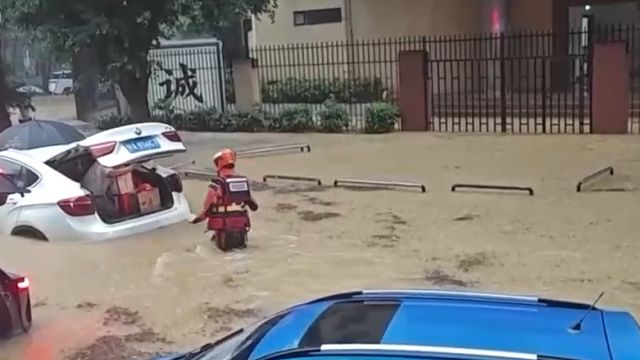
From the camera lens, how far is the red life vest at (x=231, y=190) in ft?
28.5

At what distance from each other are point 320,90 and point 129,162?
1570 cm

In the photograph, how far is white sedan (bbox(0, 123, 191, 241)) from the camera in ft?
29.4

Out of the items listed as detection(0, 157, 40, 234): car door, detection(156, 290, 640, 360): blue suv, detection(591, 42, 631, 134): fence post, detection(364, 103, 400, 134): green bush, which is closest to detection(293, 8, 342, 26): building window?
detection(364, 103, 400, 134): green bush

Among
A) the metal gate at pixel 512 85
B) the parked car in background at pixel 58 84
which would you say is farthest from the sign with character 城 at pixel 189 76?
the parked car in background at pixel 58 84

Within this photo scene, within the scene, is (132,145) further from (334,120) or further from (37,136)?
(334,120)

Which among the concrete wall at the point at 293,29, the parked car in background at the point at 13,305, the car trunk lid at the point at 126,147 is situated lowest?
the parked car in background at the point at 13,305

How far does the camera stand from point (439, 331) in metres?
2.53

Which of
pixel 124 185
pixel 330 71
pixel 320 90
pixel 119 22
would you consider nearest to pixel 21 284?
pixel 124 185

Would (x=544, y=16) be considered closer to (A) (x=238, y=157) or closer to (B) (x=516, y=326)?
(A) (x=238, y=157)

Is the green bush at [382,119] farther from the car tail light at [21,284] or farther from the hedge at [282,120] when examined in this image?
the car tail light at [21,284]

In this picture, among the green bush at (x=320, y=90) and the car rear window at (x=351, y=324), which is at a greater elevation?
the car rear window at (x=351, y=324)

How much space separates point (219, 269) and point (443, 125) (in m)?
12.5

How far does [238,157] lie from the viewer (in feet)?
54.3

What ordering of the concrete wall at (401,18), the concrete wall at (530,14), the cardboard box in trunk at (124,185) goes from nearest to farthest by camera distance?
the cardboard box in trunk at (124,185), the concrete wall at (530,14), the concrete wall at (401,18)
